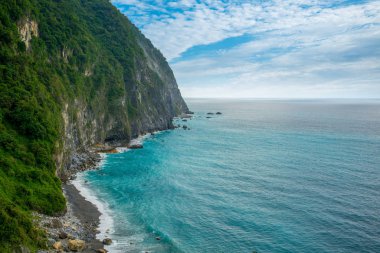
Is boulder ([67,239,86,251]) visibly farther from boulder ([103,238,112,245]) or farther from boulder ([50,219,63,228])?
boulder ([50,219,63,228])

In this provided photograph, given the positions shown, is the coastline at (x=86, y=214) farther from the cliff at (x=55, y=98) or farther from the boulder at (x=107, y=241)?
the cliff at (x=55, y=98)

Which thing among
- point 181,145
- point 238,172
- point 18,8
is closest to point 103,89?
point 181,145

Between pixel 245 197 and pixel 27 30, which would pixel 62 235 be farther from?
pixel 27 30

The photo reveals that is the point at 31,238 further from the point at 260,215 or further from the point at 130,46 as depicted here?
the point at 130,46

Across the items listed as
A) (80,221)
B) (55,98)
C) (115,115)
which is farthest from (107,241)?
(115,115)

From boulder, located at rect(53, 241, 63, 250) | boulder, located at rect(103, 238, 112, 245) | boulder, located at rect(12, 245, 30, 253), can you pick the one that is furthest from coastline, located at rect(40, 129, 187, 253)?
boulder, located at rect(12, 245, 30, 253)

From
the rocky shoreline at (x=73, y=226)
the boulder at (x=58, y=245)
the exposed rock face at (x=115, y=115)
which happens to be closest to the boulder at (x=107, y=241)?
the rocky shoreline at (x=73, y=226)
